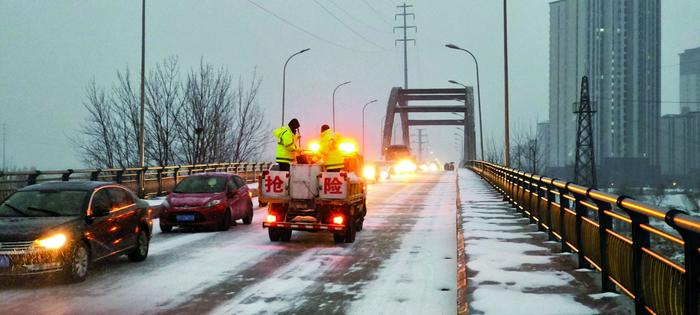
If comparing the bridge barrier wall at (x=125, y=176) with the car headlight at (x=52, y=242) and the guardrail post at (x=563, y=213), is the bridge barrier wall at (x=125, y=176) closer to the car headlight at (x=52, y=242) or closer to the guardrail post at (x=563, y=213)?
the car headlight at (x=52, y=242)

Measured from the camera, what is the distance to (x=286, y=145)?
48.0 feet

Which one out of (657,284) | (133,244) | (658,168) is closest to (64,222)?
(133,244)

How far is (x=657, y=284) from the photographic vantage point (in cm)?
509

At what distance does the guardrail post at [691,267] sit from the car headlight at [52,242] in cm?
739

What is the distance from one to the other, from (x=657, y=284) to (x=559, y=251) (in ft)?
16.4

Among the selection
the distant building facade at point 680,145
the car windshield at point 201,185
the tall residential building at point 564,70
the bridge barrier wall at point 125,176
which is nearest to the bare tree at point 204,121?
the bridge barrier wall at point 125,176

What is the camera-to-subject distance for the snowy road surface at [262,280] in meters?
7.61

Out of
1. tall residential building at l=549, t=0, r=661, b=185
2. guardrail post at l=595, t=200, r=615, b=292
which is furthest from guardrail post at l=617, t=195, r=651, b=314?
tall residential building at l=549, t=0, r=661, b=185

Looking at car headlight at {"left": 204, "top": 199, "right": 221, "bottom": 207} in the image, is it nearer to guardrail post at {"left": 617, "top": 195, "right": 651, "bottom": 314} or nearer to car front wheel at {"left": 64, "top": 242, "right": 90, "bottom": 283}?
car front wheel at {"left": 64, "top": 242, "right": 90, "bottom": 283}

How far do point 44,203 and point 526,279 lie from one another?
22.9ft

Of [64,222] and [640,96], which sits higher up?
[640,96]

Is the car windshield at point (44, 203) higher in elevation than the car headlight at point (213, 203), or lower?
higher

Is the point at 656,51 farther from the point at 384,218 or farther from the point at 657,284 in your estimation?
the point at 657,284

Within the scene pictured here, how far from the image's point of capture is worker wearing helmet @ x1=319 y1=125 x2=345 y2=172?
14.8 meters
